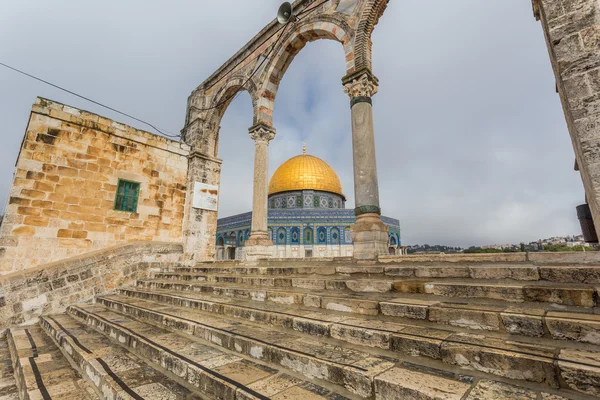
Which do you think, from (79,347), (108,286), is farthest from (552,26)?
(108,286)

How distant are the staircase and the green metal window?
15.9ft

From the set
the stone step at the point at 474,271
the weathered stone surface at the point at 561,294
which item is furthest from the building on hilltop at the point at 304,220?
the weathered stone surface at the point at 561,294

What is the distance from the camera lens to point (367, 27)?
21.5 ft

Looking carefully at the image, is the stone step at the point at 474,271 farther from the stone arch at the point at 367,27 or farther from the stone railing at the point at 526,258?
the stone arch at the point at 367,27

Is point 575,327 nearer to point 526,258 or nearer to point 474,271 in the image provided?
point 474,271

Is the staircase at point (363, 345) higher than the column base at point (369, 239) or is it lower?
lower

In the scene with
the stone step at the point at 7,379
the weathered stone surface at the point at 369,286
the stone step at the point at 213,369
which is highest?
the weathered stone surface at the point at 369,286

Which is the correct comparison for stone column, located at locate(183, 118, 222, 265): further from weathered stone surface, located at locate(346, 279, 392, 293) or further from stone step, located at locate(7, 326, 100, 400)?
weathered stone surface, located at locate(346, 279, 392, 293)

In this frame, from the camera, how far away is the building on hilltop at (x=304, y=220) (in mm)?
27341

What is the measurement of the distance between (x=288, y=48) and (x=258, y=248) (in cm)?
638

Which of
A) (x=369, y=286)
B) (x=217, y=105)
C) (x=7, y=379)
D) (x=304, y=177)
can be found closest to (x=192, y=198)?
(x=217, y=105)

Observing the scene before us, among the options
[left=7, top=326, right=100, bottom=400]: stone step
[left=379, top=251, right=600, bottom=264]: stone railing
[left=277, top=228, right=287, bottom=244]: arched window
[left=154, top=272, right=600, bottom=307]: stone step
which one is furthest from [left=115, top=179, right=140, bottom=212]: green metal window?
A: [left=277, top=228, right=287, bottom=244]: arched window

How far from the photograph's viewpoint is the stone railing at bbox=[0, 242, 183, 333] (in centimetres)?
511

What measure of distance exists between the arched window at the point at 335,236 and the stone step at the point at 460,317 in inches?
966
